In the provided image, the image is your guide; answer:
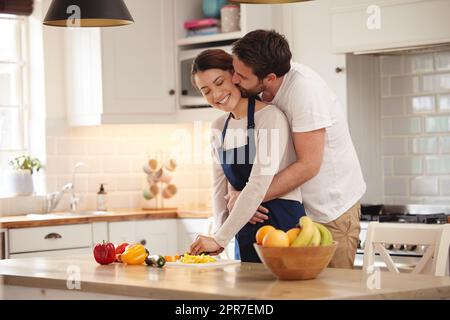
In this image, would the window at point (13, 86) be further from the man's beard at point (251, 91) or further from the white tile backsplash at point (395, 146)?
the man's beard at point (251, 91)

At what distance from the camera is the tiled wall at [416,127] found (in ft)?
16.6

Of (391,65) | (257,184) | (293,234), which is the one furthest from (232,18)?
(293,234)

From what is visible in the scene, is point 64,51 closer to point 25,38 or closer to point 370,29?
point 25,38

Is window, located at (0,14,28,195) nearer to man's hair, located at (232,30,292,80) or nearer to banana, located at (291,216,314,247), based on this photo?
man's hair, located at (232,30,292,80)

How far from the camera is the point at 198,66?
333cm

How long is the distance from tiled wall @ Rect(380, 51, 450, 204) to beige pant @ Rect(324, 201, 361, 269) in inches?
68.1

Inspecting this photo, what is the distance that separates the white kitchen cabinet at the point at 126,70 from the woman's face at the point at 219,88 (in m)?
2.20

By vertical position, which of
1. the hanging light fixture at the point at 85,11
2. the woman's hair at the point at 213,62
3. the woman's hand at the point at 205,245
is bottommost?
the woman's hand at the point at 205,245

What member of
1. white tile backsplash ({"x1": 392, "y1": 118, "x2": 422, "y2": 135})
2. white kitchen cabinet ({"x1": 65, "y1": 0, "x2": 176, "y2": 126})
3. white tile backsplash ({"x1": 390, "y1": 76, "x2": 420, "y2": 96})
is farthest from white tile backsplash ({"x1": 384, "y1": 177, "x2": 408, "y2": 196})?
white kitchen cabinet ({"x1": 65, "y1": 0, "x2": 176, "y2": 126})

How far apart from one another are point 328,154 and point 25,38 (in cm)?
297

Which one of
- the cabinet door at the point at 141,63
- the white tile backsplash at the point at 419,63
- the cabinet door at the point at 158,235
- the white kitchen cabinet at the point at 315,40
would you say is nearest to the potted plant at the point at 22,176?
the cabinet door at the point at 141,63

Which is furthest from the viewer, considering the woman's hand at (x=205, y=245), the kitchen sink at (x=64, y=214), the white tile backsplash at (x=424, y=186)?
the kitchen sink at (x=64, y=214)

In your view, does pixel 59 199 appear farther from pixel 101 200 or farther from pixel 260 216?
pixel 260 216

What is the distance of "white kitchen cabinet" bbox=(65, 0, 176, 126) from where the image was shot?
547cm
